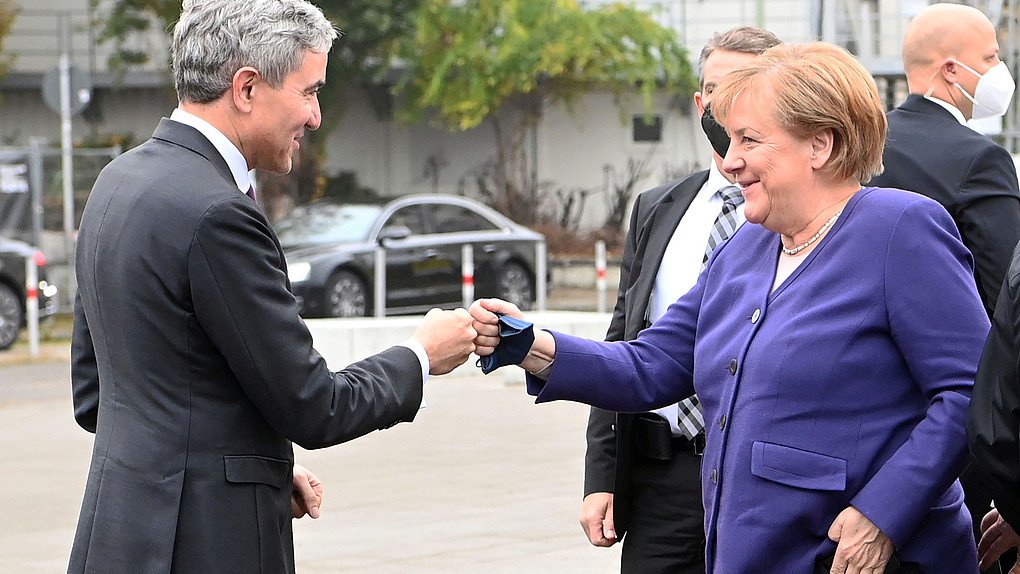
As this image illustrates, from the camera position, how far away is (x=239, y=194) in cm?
325

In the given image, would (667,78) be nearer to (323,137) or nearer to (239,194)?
(323,137)

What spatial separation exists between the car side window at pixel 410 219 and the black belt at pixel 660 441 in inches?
596

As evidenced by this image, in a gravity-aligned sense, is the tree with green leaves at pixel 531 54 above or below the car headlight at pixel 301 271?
above

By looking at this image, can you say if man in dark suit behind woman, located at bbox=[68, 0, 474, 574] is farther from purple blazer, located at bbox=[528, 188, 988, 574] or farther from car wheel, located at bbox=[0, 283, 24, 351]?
car wheel, located at bbox=[0, 283, 24, 351]

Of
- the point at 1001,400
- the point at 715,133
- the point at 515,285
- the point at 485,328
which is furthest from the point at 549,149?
the point at 1001,400

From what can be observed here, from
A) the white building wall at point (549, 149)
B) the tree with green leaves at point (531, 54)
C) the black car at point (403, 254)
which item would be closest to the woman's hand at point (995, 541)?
the black car at point (403, 254)

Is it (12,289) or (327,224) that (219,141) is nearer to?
(12,289)

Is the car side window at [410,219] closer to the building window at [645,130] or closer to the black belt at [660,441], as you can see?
the building window at [645,130]

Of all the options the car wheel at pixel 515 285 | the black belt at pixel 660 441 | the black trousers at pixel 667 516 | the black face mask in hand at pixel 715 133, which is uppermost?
the black face mask in hand at pixel 715 133

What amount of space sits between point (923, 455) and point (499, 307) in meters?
1.21

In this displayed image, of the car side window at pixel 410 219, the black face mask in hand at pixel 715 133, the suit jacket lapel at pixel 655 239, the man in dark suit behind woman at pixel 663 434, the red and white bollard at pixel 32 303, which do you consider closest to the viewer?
the black face mask in hand at pixel 715 133

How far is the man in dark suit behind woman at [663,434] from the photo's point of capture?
14.2ft

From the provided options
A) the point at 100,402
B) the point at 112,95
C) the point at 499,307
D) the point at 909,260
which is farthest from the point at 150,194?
the point at 112,95

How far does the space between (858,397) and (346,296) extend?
1550 centimetres
